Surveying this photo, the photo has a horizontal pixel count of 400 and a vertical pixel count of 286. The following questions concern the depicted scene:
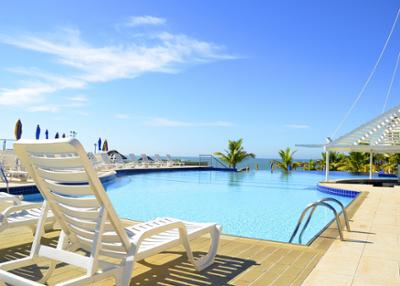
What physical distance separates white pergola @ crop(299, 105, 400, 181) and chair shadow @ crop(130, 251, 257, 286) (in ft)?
49.1

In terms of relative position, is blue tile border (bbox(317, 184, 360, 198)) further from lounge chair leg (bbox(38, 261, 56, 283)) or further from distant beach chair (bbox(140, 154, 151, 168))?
distant beach chair (bbox(140, 154, 151, 168))

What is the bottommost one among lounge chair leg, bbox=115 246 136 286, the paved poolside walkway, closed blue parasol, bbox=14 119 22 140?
the paved poolside walkway

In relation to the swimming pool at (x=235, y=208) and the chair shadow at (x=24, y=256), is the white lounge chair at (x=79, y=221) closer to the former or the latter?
the chair shadow at (x=24, y=256)

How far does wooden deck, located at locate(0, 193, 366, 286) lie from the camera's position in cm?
323

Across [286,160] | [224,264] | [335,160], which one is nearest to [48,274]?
[224,264]

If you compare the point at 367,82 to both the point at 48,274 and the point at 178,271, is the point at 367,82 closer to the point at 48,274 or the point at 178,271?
the point at 178,271

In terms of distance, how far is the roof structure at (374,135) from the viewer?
57.5 feet

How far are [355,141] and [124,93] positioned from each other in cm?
1380

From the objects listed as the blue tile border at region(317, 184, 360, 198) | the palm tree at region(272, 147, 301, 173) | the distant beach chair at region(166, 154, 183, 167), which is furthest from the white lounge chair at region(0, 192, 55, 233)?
the palm tree at region(272, 147, 301, 173)

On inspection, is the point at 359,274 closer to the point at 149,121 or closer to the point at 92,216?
the point at 92,216

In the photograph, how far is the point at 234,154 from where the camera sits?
28250 mm

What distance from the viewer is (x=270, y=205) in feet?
35.3

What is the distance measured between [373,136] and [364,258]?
1618cm

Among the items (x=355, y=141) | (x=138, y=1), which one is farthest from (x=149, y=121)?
(x=138, y=1)
